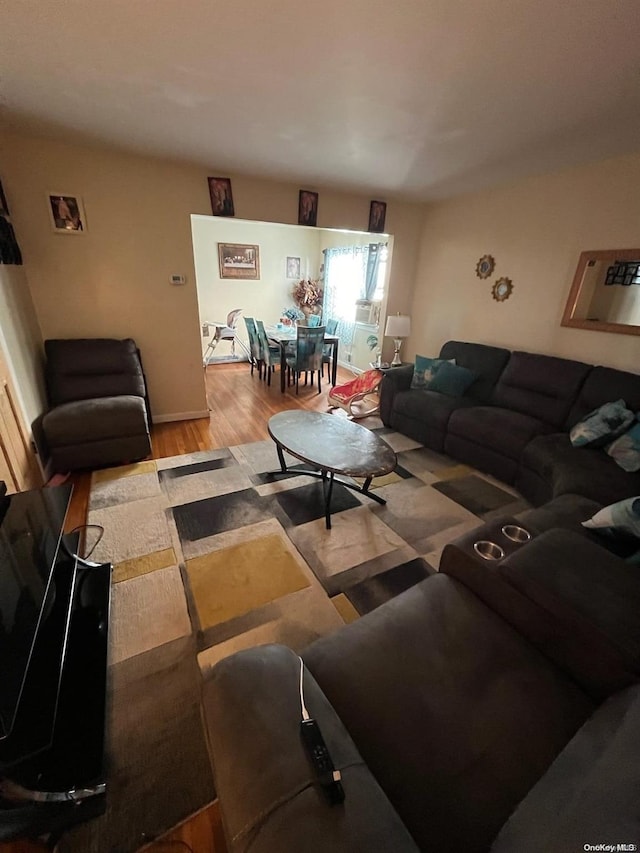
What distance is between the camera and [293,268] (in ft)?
21.9

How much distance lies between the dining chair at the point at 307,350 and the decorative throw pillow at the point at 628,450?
10.9 ft

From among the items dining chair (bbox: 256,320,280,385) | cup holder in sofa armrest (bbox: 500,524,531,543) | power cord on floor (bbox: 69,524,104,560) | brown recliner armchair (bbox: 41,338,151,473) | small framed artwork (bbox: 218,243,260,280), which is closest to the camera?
cup holder in sofa armrest (bbox: 500,524,531,543)

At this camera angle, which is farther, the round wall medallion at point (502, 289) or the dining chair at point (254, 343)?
the dining chair at point (254, 343)

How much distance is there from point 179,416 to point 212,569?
2323mm

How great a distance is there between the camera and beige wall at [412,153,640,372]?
2629 millimetres

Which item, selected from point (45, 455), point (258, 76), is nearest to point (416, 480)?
point (258, 76)

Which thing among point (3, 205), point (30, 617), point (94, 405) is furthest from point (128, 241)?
point (30, 617)

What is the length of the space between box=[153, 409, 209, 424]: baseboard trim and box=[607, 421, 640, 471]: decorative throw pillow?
3.62 meters

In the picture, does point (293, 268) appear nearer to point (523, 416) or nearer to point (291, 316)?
point (291, 316)

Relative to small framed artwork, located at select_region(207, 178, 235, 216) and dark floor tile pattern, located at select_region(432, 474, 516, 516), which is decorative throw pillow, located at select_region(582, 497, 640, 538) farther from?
small framed artwork, located at select_region(207, 178, 235, 216)

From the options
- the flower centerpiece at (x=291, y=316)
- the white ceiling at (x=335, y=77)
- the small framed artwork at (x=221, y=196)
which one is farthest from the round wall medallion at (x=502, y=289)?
the flower centerpiece at (x=291, y=316)

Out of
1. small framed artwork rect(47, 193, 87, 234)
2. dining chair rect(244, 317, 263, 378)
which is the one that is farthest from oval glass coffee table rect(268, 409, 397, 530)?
dining chair rect(244, 317, 263, 378)

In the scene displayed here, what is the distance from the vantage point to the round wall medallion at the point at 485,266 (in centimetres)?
352

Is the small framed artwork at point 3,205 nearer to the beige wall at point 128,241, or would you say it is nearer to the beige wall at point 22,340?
the beige wall at point 128,241
